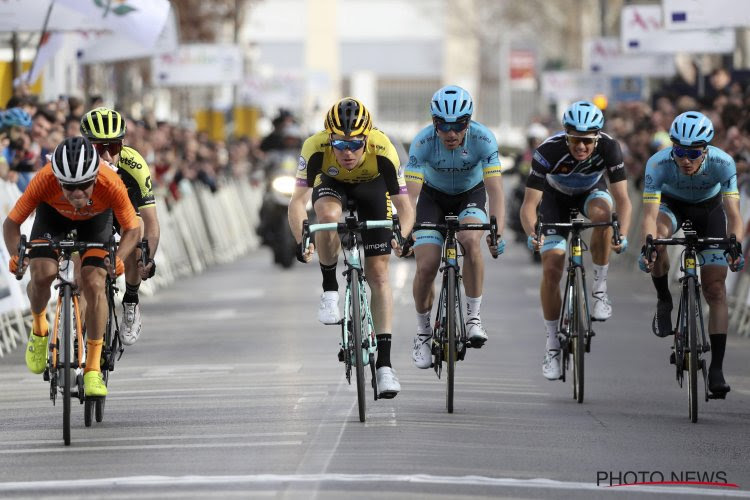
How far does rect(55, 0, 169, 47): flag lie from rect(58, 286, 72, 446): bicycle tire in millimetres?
11897

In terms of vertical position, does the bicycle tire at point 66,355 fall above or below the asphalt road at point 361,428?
above

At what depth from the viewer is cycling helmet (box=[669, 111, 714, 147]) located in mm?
12945

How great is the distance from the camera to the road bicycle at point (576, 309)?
44.7 ft

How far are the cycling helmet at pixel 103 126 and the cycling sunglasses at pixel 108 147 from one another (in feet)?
0.14

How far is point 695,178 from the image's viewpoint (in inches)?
530

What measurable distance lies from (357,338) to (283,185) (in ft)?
57.7

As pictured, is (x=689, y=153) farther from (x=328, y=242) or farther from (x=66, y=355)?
(x=66, y=355)

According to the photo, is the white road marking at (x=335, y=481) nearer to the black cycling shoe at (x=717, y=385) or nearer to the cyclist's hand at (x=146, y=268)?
the cyclist's hand at (x=146, y=268)

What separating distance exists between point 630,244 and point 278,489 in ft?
69.3

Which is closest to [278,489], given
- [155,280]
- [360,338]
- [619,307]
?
[360,338]

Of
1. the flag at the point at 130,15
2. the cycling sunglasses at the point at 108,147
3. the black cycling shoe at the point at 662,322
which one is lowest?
the black cycling shoe at the point at 662,322

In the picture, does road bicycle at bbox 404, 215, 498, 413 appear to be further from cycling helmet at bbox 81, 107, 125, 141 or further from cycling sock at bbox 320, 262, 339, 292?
cycling helmet at bbox 81, 107, 125, 141

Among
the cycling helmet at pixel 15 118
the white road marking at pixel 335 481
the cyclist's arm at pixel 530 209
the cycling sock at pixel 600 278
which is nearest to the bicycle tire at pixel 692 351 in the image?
the cyclist's arm at pixel 530 209

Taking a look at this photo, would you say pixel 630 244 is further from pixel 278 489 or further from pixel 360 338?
pixel 278 489
